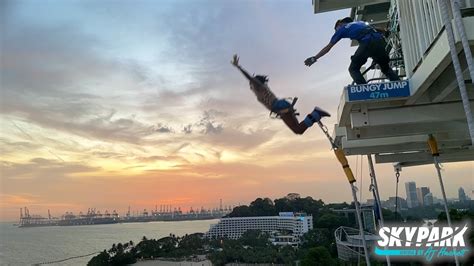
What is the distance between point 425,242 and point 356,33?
3098 mm

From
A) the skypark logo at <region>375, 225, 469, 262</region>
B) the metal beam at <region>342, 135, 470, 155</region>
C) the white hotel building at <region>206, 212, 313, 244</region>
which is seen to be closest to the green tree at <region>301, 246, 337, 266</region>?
the metal beam at <region>342, 135, 470, 155</region>

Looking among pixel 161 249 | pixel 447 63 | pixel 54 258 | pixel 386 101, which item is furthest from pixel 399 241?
pixel 54 258

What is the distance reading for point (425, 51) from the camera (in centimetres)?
495

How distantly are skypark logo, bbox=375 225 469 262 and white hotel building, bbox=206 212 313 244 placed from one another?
73.8m

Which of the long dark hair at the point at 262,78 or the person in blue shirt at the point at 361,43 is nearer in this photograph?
the long dark hair at the point at 262,78

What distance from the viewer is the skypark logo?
209 inches

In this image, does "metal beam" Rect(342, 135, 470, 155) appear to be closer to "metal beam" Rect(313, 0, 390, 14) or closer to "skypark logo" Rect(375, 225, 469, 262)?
"skypark logo" Rect(375, 225, 469, 262)

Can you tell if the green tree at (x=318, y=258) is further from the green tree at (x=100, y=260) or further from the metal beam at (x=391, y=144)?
the green tree at (x=100, y=260)

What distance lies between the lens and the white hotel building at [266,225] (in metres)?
80.4

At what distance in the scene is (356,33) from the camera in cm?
545

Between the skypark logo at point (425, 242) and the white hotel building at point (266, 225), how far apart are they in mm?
73817

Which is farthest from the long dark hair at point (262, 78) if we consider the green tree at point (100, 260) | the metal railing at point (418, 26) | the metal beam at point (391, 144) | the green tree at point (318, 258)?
the green tree at point (100, 260)

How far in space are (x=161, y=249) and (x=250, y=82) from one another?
259 feet

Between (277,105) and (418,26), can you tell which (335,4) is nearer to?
(418,26)
